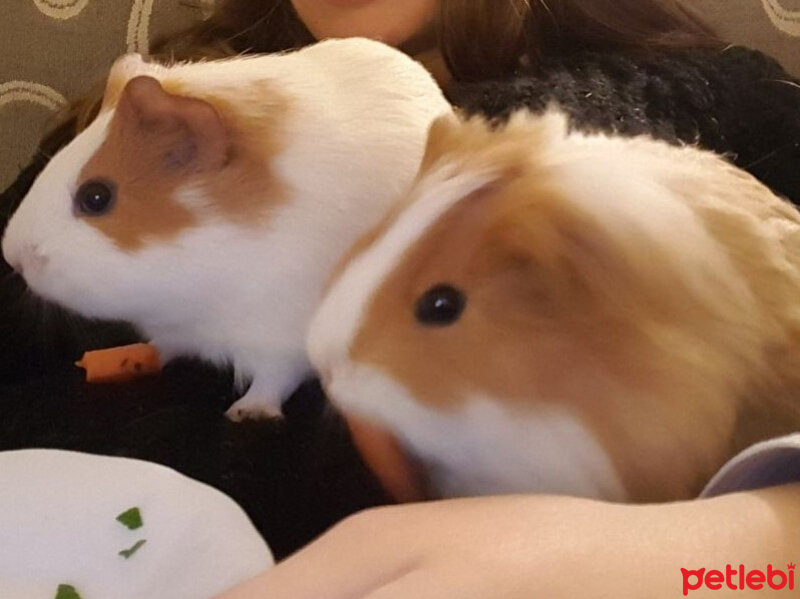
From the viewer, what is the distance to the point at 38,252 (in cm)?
61

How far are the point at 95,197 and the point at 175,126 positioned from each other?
8 cm

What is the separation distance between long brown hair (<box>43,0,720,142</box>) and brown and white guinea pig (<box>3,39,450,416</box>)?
22 centimetres

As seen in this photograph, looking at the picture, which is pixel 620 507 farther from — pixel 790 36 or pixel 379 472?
pixel 790 36

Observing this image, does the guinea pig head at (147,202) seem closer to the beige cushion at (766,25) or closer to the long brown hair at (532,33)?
the long brown hair at (532,33)

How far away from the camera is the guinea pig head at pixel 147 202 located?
22.0 inches

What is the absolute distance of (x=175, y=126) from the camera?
556mm

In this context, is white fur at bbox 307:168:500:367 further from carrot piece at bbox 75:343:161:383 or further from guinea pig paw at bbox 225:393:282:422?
carrot piece at bbox 75:343:161:383

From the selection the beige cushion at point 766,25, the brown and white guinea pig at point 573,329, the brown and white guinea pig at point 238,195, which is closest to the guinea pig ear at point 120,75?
the brown and white guinea pig at point 238,195

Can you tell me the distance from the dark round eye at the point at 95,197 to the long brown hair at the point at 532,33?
8.3 inches

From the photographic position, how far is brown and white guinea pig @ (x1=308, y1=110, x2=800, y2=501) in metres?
0.40

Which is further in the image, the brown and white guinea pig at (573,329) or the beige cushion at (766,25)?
the beige cushion at (766,25)

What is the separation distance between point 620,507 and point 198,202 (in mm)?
312

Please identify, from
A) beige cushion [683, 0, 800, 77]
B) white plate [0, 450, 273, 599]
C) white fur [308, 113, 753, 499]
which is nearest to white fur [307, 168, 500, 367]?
white fur [308, 113, 753, 499]

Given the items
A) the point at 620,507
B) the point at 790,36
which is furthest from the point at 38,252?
the point at 790,36
